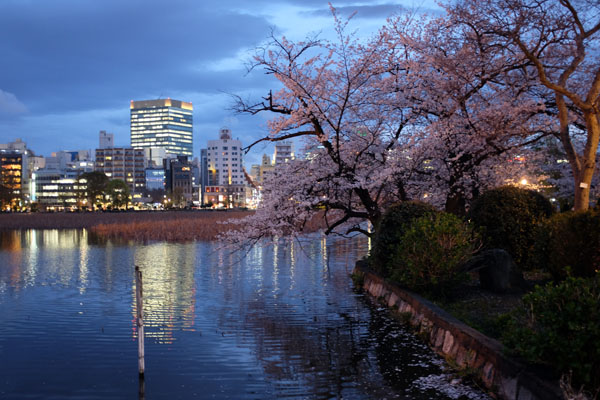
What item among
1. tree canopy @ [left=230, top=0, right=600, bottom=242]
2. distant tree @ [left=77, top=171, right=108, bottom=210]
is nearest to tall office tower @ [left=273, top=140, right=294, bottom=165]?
tree canopy @ [left=230, top=0, right=600, bottom=242]

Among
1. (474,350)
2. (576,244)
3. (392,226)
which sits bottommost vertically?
(474,350)

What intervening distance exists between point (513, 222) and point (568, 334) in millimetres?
9762

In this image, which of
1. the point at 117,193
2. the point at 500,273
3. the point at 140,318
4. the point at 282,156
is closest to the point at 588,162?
the point at 500,273

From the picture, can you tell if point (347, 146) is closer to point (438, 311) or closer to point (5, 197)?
point (438, 311)

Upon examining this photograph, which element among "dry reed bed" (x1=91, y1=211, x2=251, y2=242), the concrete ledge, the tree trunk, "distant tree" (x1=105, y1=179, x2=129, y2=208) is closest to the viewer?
the concrete ledge

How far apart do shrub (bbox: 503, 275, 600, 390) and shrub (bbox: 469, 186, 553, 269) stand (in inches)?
351

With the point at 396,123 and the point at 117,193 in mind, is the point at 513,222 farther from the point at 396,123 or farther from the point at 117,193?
the point at 117,193

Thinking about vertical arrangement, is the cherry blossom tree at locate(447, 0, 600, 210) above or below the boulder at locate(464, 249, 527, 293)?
above

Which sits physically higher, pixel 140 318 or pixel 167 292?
pixel 140 318

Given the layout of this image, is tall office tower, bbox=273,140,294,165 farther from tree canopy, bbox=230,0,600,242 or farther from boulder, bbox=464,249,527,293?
boulder, bbox=464,249,527,293

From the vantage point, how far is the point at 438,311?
36.2 ft

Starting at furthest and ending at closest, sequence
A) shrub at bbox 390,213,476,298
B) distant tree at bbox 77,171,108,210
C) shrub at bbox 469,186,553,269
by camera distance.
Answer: distant tree at bbox 77,171,108,210 → shrub at bbox 469,186,553,269 → shrub at bbox 390,213,476,298

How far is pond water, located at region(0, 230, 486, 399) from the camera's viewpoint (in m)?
8.93

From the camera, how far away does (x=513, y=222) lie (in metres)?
15.7
